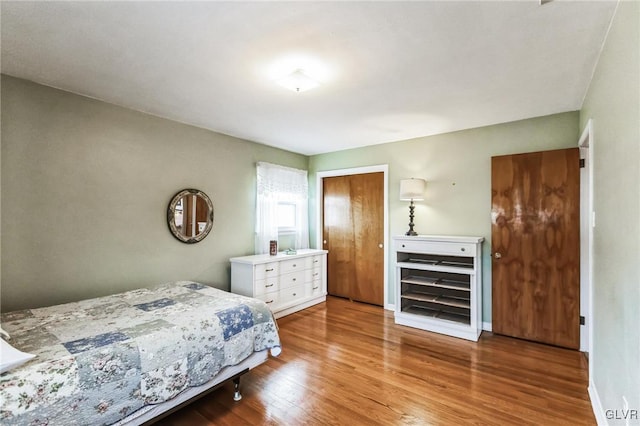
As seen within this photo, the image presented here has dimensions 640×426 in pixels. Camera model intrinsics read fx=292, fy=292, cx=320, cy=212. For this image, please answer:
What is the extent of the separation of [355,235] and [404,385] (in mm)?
2627

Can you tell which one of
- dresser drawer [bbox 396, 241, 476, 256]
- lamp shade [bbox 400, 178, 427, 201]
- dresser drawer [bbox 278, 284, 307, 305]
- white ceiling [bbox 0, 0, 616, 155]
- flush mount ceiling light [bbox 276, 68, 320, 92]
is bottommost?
dresser drawer [bbox 278, 284, 307, 305]

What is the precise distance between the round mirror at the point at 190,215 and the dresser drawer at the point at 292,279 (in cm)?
121

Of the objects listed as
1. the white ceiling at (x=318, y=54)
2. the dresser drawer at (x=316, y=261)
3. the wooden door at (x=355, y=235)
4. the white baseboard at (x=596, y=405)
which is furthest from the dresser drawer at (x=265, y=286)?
the white baseboard at (x=596, y=405)

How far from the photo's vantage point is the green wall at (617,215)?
4.23 ft

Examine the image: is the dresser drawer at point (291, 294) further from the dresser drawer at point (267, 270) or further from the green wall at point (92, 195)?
the green wall at point (92, 195)

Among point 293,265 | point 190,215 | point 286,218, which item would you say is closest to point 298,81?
point 190,215

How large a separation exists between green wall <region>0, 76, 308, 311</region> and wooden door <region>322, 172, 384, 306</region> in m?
1.92

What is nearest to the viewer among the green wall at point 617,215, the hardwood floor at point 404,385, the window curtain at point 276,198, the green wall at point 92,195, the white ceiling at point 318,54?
the green wall at point 617,215

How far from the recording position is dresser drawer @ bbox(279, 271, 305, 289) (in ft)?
13.4

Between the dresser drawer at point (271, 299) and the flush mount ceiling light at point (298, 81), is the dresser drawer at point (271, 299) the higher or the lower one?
the lower one

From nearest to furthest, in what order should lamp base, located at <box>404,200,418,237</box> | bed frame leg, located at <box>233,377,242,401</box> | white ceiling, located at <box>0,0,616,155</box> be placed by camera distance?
white ceiling, located at <box>0,0,616,155</box> → bed frame leg, located at <box>233,377,242,401</box> → lamp base, located at <box>404,200,418,237</box>

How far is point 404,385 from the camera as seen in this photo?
237 centimetres

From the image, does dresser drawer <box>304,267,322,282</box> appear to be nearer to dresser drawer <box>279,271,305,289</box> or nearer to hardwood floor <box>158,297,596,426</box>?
dresser drawer <box>279,271,305,289</box>

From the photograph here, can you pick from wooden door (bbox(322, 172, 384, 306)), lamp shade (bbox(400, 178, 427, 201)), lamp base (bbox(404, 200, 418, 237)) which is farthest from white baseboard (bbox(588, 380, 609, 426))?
Answer: wooden door (bbox(322, 172, 384, 306))
